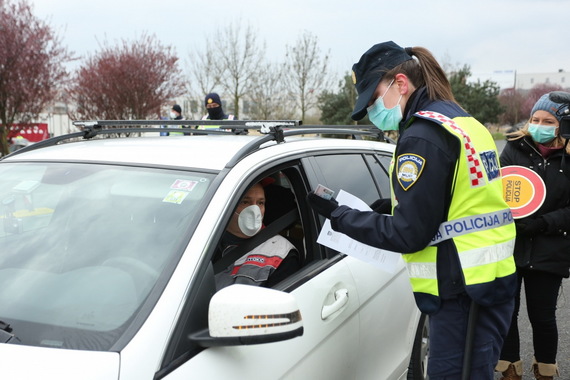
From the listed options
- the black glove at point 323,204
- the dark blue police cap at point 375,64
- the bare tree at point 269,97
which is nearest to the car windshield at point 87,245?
the black glove at point 323,204

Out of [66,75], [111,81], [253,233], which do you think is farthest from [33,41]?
[253,233]

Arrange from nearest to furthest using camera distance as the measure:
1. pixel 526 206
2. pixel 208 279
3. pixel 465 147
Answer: pixel 208 279
pixel 465 147
pixel 526 206

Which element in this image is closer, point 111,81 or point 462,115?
point 462,115

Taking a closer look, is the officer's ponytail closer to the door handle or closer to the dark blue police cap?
the dark blue police cap

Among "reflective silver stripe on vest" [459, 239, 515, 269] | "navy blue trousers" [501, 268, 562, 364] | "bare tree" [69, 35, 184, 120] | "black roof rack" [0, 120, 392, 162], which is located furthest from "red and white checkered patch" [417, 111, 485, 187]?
"bare tree" [69, 35, 184, 120]

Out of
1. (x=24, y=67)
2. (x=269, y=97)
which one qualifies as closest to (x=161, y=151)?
(x=24, y=67)

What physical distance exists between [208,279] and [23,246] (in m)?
0.72

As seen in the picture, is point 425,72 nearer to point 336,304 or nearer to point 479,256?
point 479,256

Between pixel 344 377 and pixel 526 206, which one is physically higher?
pixel 526 206

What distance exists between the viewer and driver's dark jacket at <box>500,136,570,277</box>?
3330mm

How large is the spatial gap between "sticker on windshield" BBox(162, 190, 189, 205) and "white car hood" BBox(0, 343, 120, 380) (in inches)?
24.8

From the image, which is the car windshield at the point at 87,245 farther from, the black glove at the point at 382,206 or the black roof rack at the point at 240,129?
the black glove at the point at 382,206

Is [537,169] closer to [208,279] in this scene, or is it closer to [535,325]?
[535,325]

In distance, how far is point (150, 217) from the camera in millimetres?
1928
